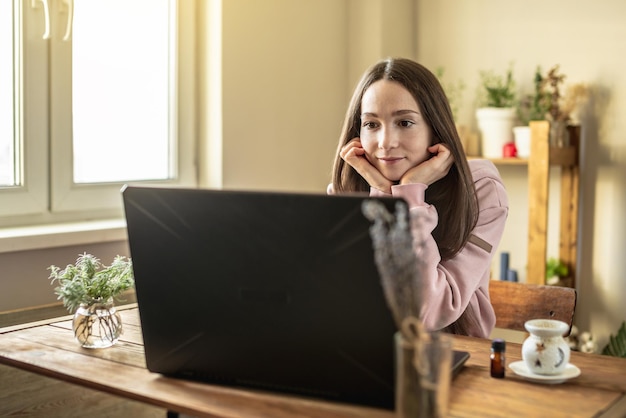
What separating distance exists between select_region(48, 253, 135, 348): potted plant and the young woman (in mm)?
587

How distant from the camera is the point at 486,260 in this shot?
181 centimetres

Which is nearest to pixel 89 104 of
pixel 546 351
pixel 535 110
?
pixel 535 110

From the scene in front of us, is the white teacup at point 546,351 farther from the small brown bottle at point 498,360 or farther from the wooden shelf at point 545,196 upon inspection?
the wooden shelf at point 545,196

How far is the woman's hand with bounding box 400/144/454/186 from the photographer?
6.04 feet

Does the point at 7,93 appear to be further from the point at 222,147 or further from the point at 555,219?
the point at 555,219

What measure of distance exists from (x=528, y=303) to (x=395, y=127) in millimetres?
497

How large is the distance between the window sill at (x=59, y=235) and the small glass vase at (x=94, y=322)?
83 centimetres

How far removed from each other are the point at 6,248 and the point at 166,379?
1139 mm

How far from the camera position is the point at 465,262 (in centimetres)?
176

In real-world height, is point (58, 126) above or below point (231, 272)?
above

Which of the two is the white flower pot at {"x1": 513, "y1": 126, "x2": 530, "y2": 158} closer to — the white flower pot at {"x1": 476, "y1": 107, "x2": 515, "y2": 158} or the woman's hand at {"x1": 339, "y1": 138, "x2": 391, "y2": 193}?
the white flower pot at {"x1": 476, "y1": 107, "x2": 515, "y2": 158}

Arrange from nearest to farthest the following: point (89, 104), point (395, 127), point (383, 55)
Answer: point (395, 127)
point (89, 104)
point (383, 55)

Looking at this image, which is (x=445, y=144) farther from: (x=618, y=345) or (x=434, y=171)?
(x=618, y=345)

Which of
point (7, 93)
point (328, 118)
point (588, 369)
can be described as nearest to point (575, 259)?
point (328, 118)
